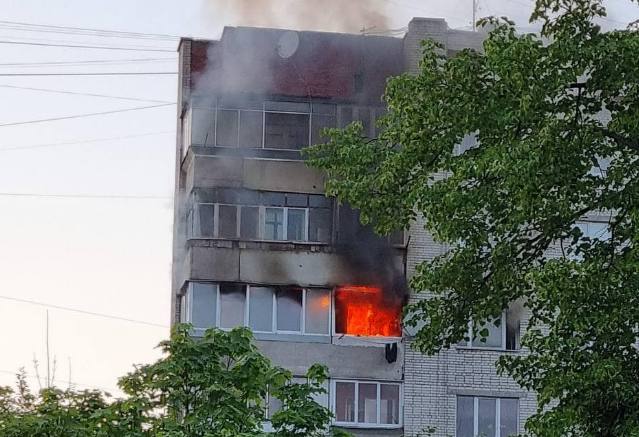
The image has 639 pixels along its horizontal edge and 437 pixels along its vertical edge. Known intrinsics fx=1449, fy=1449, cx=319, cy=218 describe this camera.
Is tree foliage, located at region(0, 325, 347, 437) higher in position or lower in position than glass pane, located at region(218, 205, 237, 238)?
lower

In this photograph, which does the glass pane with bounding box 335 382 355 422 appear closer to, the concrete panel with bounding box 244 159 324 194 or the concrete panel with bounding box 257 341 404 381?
the concrete panel with bounding box 257 341 404 381

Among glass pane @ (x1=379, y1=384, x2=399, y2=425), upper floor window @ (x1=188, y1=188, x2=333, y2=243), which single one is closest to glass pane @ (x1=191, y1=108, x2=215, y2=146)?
upper floor window @ (x1=188, y1=188, x2=333, y2=243)

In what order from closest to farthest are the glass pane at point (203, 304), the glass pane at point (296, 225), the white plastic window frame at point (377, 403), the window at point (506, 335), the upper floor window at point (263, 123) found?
the glass pane at point (203, 304) → the white plastic window frame at point (377, 403) → the glass pane at point (296, 225) → the upper floor window at point (263, 123) → the window at point (506, 335)

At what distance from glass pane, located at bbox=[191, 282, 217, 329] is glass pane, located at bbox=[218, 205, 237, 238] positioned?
4.74ft

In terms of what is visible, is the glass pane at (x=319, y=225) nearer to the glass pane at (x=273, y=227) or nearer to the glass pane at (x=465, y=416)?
the glass pane at (x=273, y=227)

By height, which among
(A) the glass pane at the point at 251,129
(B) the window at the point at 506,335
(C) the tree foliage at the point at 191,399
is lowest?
(C) the tree foliage at the point at 191,399

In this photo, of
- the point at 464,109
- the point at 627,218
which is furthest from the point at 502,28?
the point at 627,218

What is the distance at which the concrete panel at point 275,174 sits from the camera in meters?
37.2

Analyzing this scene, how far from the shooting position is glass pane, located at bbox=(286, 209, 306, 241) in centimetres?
3738

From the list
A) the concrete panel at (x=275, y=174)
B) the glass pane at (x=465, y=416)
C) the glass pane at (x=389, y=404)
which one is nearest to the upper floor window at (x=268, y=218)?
the concrete panel at (x=275, y=174)

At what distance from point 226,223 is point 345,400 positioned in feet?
17.8

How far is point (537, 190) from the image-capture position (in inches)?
822

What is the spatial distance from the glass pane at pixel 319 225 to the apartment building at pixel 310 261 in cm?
3

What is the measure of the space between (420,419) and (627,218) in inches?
601
